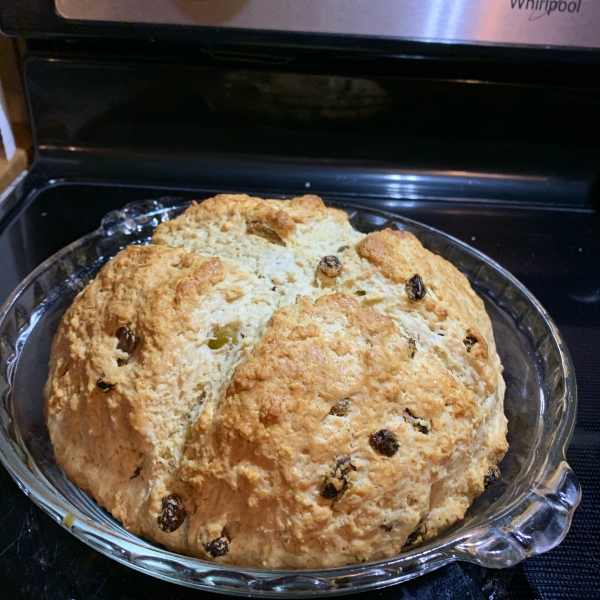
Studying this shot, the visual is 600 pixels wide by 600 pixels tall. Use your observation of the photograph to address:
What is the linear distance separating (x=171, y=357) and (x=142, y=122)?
3.05 feet

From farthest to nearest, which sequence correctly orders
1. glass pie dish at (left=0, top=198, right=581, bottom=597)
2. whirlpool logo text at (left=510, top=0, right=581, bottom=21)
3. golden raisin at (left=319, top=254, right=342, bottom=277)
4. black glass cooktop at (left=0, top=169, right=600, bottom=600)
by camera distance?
whirlpool logo text at (left=510, top=0, right=581, bottom=21), golden raisin at (left=319, top=254, right=342, bottom=277), black glass cooktop at (left=0, top=169, right=600, bottom=600), glass pie dish at (left=0, top=198, right=581, bottom=597)

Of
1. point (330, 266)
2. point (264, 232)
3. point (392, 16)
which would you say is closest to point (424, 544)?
point (330, 266)

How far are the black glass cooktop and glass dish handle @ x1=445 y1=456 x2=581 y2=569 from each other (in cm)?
13

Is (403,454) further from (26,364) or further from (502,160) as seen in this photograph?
(502,160)

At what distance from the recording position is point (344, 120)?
1.47 m

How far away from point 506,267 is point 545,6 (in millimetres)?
570

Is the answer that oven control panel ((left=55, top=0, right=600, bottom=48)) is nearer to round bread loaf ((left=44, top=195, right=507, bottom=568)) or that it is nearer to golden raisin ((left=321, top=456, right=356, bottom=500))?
round bread loaf ((left=44, top=195, right=507, bottom=568))

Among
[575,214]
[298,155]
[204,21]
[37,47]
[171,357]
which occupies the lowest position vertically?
[575,214]

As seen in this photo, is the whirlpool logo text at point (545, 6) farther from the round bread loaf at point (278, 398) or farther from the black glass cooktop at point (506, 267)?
the round bread loaf at point (278, 398)

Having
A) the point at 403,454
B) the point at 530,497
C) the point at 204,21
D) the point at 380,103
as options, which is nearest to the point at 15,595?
the point at 403,454

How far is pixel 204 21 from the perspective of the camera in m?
1.19

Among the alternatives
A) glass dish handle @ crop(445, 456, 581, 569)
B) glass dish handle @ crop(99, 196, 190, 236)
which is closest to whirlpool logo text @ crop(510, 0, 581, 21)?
glass dish handle @ crop(99, 196, 190, 236)

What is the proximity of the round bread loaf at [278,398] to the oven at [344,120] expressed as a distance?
1.16 ft

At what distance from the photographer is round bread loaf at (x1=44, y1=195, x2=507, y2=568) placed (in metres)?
0.70
